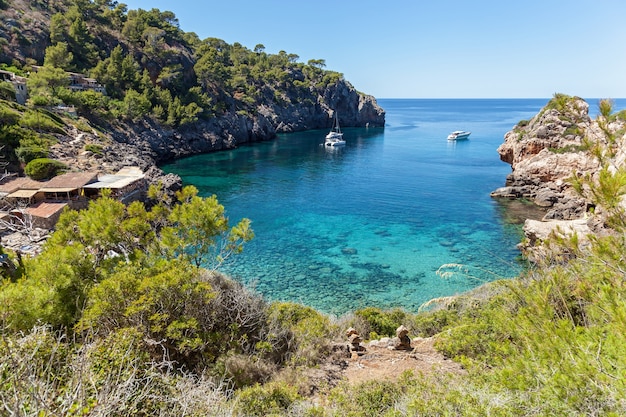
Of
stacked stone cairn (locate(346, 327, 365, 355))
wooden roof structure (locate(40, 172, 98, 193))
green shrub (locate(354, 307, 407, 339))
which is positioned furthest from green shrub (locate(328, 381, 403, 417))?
wooden roof structure (locate(40, 172, 98, 193))

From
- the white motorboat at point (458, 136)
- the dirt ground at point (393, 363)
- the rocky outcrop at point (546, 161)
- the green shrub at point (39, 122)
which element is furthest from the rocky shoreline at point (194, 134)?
the rocky outcrop at point (546, 161)

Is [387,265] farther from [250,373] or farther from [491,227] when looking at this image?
[250,373]

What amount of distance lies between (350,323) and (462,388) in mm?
7913

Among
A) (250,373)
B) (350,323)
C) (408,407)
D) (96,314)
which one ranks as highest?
(96,314)

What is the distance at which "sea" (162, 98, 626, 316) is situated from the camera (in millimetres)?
20953

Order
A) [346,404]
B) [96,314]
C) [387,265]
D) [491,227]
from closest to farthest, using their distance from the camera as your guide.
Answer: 1. [346,404]
2. [96,314]
3. [387,265]
4. [491,227]

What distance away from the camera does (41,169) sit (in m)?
30.0

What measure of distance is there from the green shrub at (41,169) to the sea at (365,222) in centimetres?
1379

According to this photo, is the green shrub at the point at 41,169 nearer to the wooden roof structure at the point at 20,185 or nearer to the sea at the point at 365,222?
the wooden roof structure at the point at 20,185

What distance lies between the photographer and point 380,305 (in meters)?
19.2

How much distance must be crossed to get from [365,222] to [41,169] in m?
26.8

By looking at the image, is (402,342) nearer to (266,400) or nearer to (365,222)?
(266,400)

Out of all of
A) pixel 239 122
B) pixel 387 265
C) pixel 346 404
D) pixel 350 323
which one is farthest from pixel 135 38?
pixel 346 404

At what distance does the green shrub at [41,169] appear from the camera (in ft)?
97.9
